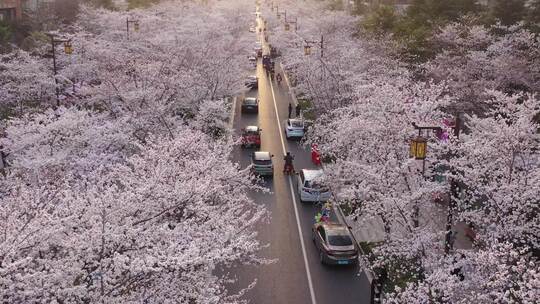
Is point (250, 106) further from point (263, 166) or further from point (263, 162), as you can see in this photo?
point (263, 166)

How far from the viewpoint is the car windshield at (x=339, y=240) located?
18.6m

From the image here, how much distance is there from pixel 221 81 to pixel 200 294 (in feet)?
75.2

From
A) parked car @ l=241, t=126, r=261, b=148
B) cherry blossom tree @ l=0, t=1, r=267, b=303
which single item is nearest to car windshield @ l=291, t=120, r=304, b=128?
parked car @ l=241, t=126, r=261, b=148

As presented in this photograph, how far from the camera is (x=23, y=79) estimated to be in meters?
33.2

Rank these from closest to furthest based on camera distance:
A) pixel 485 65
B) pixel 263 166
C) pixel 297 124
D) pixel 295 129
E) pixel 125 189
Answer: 1. pixel 125 189
2. pixel 263 166
3. pixel 485 65
4. pixel 295 129
5. pixel 297 124

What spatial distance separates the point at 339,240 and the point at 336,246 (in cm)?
31

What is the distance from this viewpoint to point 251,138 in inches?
1296

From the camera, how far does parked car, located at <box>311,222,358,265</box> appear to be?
18278 millimetres

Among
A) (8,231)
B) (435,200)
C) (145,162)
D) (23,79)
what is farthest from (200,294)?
(23,79)

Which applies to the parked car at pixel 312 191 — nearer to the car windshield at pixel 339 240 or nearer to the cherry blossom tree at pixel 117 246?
the car windshield at pixel 339 240

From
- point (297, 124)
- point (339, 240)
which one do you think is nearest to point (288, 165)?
point (297, 124)

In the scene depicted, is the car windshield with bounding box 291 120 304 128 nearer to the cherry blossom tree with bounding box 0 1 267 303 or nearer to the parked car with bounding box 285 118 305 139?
the parked car with bounding box 285 118 305 139

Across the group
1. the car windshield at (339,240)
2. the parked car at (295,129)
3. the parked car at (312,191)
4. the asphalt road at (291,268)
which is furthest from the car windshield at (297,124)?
the car windshield at (339,240)

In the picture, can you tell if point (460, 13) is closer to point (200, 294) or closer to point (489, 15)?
point (489, 15)
